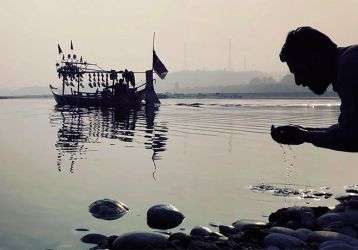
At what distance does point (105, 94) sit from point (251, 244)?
2797 inches

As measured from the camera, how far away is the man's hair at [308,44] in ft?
16.1

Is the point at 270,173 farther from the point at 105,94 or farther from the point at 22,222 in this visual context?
the point at 105,94

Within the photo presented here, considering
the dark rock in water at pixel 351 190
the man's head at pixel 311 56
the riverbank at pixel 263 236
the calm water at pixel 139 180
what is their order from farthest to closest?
the dark rock in water at pixel 351 190
the calm water at pixel 139 180
the riverbank at pixel 263 236
the man's head at pixel 311 56

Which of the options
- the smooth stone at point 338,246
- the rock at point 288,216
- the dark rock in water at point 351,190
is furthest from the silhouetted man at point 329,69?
the dark rock in water at point 351,190

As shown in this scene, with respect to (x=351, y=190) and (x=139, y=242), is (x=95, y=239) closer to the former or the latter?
(x=139, y=242)

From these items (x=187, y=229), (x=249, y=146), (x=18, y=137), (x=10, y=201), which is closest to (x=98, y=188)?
(x=10, y=201)

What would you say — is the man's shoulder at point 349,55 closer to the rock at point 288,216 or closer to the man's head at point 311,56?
the man's head at point 311,56

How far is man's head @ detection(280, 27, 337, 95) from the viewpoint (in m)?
4.91

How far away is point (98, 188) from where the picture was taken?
40.1 feet

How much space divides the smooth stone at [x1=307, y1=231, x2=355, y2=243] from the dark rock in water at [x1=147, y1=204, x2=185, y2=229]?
2604 mm

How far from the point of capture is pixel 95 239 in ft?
25.5

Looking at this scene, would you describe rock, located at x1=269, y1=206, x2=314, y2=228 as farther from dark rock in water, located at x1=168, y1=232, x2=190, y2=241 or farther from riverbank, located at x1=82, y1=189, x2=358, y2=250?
dark rock in water, located at x1=168, y1=232, x2=190, y2=241

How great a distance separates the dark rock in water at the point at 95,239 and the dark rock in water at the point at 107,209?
1.33 meters

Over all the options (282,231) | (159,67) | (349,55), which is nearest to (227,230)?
(282,231)
